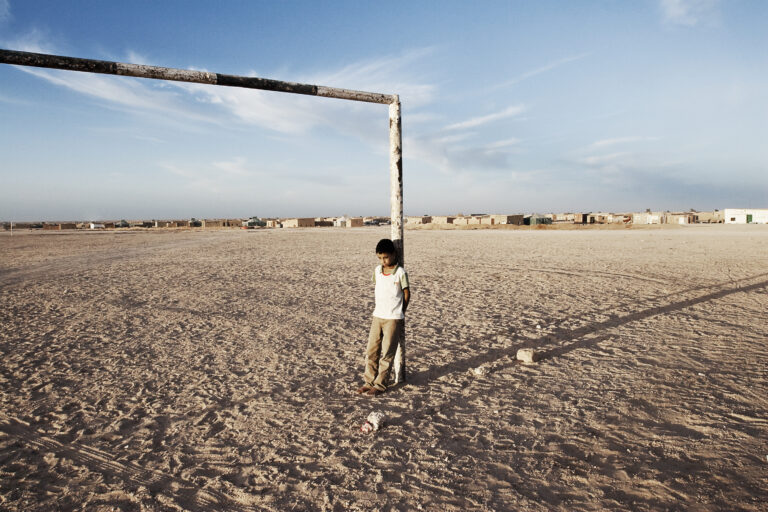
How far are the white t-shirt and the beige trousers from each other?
3.0 inches

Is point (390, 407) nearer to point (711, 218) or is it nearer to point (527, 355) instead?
point (527, 355)

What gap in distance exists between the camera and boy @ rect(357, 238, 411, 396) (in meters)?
4.21

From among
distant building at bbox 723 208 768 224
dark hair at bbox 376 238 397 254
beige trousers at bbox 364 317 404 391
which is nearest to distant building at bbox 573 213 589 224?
distant building at bbox 723 208 768 224

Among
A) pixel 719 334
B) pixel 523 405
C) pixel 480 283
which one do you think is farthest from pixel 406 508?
pixel 480 283

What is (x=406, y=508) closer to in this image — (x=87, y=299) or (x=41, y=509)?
(x=41, y=509)

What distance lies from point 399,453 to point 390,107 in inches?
138

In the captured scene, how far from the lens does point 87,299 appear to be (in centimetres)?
956

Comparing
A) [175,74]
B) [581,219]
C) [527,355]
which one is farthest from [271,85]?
[581,219]

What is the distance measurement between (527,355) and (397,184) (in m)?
2.72

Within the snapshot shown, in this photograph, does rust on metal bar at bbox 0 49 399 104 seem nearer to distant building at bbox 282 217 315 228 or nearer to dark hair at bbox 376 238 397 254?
dark hair at bbox 376 238 397 254

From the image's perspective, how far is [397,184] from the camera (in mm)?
4602

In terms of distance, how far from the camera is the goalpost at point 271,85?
376 cm

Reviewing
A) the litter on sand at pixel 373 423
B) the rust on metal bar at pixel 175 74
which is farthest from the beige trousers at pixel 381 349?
the rust on metal bar at pixel 175 74

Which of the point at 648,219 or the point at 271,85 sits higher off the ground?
the point at 271,85
